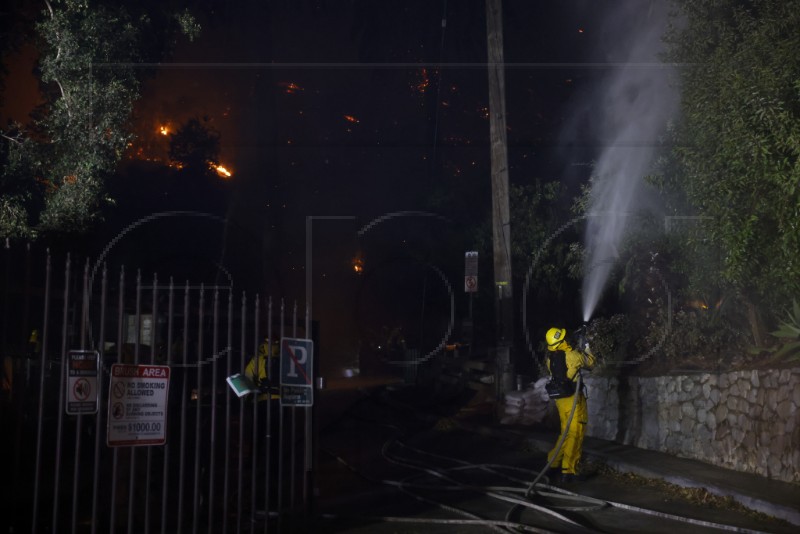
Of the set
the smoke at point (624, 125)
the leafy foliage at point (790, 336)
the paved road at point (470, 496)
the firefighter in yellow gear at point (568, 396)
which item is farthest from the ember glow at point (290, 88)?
the leafy foliage at point (790, 336)

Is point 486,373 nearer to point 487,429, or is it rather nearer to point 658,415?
point 487,429

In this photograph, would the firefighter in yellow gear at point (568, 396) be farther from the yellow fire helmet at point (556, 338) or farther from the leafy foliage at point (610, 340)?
the leafy foliage at point (610, 340)

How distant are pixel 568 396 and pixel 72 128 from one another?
8.66 m

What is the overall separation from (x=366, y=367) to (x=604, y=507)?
29.5 metres

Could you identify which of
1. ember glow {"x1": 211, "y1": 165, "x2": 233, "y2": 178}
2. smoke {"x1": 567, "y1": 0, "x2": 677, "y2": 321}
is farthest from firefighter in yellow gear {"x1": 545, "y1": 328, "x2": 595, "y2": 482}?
ember glow {"x1": 211, "y1": 165, "x2": 233, "y2": 178}

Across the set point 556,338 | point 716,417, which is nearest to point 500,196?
A: point 556,338

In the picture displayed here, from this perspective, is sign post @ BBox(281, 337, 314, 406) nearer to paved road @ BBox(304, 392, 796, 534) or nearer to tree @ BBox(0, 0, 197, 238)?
paved road @ BBox(304, 392, 796, 534)

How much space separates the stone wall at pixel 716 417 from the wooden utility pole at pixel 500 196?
366 cm

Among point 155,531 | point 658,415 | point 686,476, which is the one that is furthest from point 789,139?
point 155,531

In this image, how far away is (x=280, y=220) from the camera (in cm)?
3152

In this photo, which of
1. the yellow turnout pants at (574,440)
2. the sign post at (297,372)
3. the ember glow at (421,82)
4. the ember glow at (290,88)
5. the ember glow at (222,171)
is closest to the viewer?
the sign post at (297,372)

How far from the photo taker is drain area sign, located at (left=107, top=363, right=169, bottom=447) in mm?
6266

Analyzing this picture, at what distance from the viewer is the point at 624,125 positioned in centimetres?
1802

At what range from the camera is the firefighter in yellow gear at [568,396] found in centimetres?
1091
